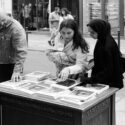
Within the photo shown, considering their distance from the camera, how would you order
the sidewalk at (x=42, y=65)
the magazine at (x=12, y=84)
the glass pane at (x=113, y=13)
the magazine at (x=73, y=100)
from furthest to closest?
the glass pane at (x=113, y=13) < the sidewalk at (x=42, y=65) < the magazine at (x=12, y=84) < the magazine at (x=73, y=100)

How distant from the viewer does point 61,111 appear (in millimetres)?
3016

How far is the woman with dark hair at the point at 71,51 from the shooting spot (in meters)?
3.51

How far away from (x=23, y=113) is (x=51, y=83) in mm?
428

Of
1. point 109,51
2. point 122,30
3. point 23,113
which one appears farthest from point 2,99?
point 122,30

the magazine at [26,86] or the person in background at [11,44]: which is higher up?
the person in background at [11,44]

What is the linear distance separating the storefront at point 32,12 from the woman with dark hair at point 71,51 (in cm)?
1708

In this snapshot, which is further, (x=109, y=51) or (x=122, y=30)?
(x=122, y=30)

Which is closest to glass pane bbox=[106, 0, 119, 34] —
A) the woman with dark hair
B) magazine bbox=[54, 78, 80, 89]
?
the woman with dark hair

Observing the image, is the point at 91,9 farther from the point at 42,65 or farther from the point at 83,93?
the point at 83,93

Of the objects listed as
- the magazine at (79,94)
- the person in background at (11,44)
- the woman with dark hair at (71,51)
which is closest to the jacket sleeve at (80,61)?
the woman with dark hair at (71,51)

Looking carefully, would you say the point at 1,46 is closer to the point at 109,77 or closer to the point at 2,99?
the point at 2,99

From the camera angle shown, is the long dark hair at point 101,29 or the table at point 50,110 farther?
the long dark hair at point 101,29

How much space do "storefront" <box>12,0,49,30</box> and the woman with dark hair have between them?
17084 millimetres

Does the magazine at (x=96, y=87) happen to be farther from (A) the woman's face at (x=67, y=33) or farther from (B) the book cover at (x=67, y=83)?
(A) the woman's face at (x=67, y=33)
